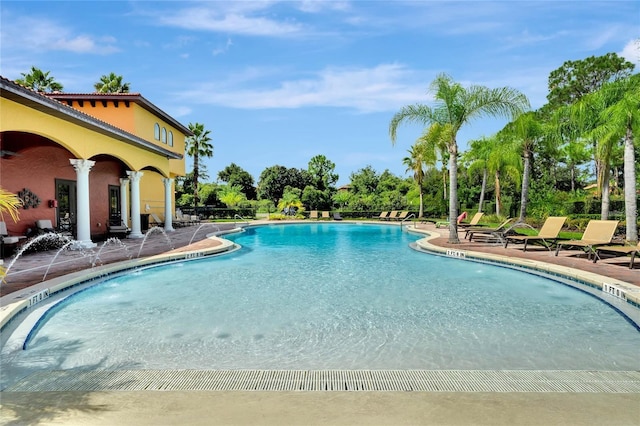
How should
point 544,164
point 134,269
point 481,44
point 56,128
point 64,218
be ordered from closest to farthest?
point 134,269, point 56,128, point 481,44, point 64,218, point 544,164

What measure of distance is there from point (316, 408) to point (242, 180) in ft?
197

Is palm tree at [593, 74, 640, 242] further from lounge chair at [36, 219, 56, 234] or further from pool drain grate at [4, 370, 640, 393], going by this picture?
lounge chair at [36, 219, 56, 234]

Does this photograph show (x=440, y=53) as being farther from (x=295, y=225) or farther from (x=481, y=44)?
(x=295, y=225)

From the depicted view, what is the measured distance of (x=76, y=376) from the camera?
12.4ft

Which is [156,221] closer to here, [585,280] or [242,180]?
[585,280]

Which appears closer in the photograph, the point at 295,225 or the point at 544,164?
the point at 295,225

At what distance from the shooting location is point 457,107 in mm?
15031

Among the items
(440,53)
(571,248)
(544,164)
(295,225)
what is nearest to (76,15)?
(440,53)

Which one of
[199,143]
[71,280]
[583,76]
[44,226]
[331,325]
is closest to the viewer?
[331,325]

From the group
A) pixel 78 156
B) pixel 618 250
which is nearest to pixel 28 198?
pixel 78 156

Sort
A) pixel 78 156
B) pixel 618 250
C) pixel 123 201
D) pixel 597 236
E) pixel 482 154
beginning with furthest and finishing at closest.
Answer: pixel 482 154
pixel 123 201
pixel 78 156
pixel 597 236
pixel 618 250

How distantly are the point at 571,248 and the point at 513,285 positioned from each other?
5.02 meters

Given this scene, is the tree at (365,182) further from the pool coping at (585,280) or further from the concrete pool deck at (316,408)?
the concrete pool deck at (316,408)

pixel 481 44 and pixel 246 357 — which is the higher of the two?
pixel 481 44
